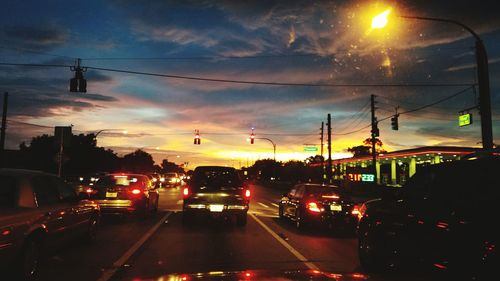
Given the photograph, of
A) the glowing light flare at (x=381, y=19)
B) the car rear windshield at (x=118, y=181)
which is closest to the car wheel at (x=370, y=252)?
the glowing light flare at (x=381, y=19)

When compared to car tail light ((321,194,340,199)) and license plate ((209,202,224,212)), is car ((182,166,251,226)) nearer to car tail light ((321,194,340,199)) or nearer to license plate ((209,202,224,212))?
license plate ((209,202,224,212))

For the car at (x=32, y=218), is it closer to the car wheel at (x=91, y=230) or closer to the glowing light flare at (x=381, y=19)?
the car wheel at (x=91, y=230)

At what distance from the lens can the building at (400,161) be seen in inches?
1967

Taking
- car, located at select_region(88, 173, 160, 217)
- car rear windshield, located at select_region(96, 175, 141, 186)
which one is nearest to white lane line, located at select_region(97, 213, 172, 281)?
car, located at select_region(88, 173, 160, 217)

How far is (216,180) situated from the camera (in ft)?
48.8

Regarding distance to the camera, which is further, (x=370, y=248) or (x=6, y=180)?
(x=370, y=248)

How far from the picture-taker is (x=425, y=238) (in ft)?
21.4

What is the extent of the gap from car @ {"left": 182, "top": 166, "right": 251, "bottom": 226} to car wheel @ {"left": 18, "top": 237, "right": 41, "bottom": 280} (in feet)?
23.0

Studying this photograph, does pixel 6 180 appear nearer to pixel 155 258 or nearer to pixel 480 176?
pixel 155 258

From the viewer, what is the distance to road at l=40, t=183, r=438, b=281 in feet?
26.1

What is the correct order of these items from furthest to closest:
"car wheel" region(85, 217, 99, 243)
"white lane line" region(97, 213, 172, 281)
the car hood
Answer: "car wheel" region(85, 217, 99, 243)
"white lane line" region(97, 213, 172, 281)
the car hood

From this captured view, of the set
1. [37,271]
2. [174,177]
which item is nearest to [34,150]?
[174,177]

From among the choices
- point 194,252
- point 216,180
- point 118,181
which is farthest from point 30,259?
point 118,181

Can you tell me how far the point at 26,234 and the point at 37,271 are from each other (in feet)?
2.81
